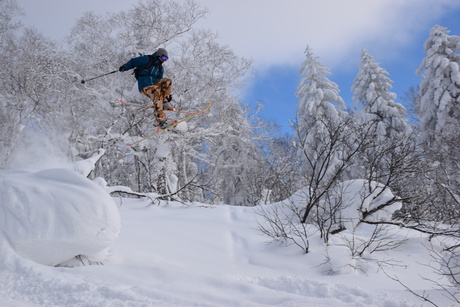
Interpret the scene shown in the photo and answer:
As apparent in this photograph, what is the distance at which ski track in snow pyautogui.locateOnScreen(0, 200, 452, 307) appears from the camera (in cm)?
299

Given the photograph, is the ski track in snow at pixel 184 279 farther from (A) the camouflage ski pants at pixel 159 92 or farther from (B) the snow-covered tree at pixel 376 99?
(B) the snow-covered tree at pixel 376 99

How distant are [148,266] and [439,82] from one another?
20214 millimetres

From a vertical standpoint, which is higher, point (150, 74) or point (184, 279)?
point (150, 74)

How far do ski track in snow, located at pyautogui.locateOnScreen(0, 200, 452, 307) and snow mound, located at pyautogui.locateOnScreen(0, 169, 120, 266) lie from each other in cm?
24

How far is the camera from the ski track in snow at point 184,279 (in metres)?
2.99

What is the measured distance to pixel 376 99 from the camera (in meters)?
18.4

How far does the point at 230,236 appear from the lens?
648cm

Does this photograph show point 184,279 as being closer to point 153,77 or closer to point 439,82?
point 153,77

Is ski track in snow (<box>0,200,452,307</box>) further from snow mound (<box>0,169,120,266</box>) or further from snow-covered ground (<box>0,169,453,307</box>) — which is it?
snow mound (<box>0,169,120,266</box>)

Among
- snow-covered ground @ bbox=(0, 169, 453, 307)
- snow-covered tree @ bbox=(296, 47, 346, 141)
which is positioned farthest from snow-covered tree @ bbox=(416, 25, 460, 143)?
snow-covered ground @ bbox=(0, 169, 453, 307)

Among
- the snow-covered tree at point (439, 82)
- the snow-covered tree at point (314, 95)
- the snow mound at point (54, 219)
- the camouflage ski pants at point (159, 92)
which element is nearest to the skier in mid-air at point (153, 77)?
the camouflage ski pants at point (159, 92)

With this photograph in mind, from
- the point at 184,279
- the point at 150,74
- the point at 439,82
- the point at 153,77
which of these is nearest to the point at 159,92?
the point at 153,77

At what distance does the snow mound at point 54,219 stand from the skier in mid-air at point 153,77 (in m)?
4.14

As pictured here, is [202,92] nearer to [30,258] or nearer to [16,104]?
[16,104]
